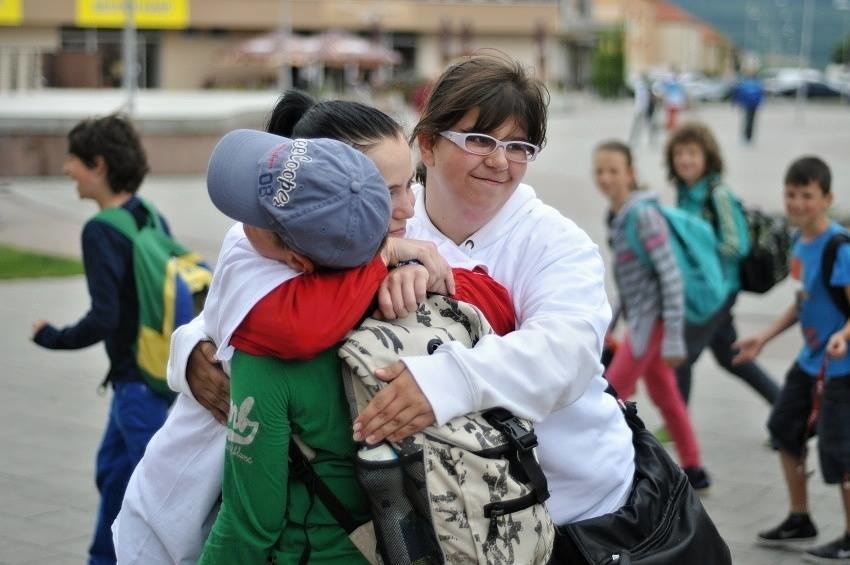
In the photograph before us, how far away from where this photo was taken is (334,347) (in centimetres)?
205

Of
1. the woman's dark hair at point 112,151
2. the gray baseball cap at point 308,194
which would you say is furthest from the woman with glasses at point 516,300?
the woman's dark hair at point 112,151

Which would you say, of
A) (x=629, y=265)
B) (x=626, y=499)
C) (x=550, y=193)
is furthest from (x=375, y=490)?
(x=550, y=193)

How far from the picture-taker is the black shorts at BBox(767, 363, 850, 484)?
506 centimetres

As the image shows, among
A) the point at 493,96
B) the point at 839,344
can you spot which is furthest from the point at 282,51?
the point at 493,96

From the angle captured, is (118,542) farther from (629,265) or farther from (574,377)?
(629,265)

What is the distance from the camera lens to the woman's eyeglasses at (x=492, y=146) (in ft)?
7.84

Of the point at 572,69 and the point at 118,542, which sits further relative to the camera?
the point at 572,69

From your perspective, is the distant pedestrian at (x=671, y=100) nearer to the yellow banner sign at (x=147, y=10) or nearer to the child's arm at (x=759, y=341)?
the yellow banner sign at (x=147, y=10)

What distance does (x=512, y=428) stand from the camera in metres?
2.04

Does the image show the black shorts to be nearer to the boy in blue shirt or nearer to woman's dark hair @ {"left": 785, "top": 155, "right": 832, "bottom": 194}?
the boy in blue shirt

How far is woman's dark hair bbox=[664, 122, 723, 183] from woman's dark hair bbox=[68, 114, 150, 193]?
311 centimetres

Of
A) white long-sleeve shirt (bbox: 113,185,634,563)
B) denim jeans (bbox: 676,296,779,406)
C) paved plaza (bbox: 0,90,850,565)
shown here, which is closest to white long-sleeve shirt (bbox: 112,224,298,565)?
white long-sleeve shirt (bbox: 113,185,634,563)

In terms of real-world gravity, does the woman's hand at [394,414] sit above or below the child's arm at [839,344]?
above

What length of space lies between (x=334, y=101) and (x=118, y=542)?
0.95 metres
